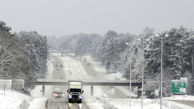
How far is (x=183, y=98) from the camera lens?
3489 inches

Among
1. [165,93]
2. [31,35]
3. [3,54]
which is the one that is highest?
[31,35]

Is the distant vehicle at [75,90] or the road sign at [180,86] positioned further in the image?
the road sign at [180,86]

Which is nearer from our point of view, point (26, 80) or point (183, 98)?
point (183, 98)

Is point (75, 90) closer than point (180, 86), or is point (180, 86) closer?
point (75, 90)

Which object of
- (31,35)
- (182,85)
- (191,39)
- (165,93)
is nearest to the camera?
(182,85)

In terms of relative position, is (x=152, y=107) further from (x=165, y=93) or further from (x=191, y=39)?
(x=191, y=39)

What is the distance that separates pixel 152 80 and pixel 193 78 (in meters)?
12.5

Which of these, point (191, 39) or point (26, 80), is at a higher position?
point (191, 39)

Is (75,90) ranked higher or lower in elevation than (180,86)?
lower

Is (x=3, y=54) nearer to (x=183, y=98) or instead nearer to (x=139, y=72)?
(x=183, y=98)

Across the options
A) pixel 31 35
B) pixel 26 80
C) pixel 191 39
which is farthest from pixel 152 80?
pixel 31 35

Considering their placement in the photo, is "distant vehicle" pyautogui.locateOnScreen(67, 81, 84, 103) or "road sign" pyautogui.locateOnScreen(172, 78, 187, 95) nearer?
"distant vehicle" pyautogui.locateOnScreen(67, 81, 84, 103)

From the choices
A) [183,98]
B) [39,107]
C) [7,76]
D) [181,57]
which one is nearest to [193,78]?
[181,57]

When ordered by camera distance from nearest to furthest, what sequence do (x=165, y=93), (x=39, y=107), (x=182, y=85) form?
(x=39, y=107) → (x=182, y=85) → (x=165, y=93)
